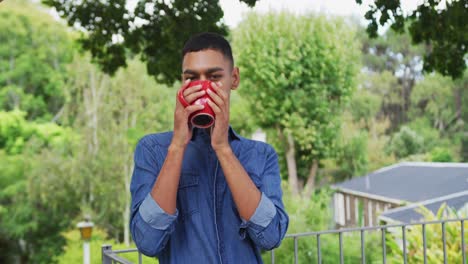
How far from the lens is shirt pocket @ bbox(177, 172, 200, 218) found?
974mm

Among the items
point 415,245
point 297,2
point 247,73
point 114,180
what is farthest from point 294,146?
point 415,245

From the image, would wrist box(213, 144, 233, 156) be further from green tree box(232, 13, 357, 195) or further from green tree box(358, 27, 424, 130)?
green tree box(358, 27, 424, 130)

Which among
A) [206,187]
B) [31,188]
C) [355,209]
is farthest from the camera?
[355,209]

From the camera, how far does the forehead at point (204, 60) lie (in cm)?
94

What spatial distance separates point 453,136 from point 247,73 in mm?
7767

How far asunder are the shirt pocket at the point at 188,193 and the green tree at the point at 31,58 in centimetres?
1652

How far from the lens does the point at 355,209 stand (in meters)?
21.4

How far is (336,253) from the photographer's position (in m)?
15.6

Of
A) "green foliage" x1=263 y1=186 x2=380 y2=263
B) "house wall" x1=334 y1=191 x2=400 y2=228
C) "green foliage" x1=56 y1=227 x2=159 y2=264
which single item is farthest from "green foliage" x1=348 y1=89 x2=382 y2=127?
"green foliage" x1=56 y1=227 x2=159 y2=264

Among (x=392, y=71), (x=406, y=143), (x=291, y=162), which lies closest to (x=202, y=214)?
(x=291, y=162)

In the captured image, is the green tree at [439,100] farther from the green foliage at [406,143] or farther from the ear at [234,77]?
the ear at [234,77]

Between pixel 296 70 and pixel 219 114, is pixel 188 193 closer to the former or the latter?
pixel 219 114

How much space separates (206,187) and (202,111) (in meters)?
0.16

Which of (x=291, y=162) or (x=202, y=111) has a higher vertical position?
(x=202, y=111)
